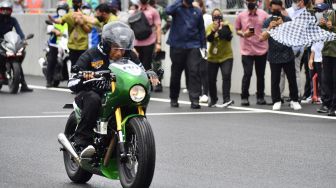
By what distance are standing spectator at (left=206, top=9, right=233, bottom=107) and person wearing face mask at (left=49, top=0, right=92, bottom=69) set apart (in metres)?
3.05

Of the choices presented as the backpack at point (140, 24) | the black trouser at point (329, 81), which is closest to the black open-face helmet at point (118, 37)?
the black trouser at point (329, 81)

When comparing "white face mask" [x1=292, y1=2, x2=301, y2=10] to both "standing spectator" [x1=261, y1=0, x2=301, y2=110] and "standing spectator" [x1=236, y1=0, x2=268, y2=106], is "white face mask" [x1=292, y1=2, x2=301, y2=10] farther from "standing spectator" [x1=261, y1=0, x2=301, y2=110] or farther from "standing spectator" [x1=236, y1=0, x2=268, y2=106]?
"standing spectator" [x1=261, y1=0, x2=301, y2=110]

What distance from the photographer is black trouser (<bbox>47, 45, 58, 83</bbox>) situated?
78.7 feet

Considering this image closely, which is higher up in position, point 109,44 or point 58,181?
point 109,44

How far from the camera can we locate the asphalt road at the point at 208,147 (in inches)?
401

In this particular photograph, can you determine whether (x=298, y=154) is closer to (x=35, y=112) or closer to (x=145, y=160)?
(x=145, y=160)

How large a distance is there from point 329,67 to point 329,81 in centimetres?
28

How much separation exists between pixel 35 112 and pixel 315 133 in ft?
16.9

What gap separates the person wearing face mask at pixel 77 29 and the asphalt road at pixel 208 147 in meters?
2.26

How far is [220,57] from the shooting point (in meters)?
19.5

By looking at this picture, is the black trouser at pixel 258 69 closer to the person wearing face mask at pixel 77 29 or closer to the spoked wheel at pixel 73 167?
the person wearing face mask at pixel 77 29

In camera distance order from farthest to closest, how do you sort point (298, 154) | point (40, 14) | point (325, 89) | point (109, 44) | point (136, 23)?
point (40, 14) < point (136, 23) < point (325, 89) < point (298, 154) < point (109, 44)

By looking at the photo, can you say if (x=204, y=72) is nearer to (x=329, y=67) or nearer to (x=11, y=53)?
(x=329, y=67)

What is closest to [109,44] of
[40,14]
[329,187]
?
[329,187]
